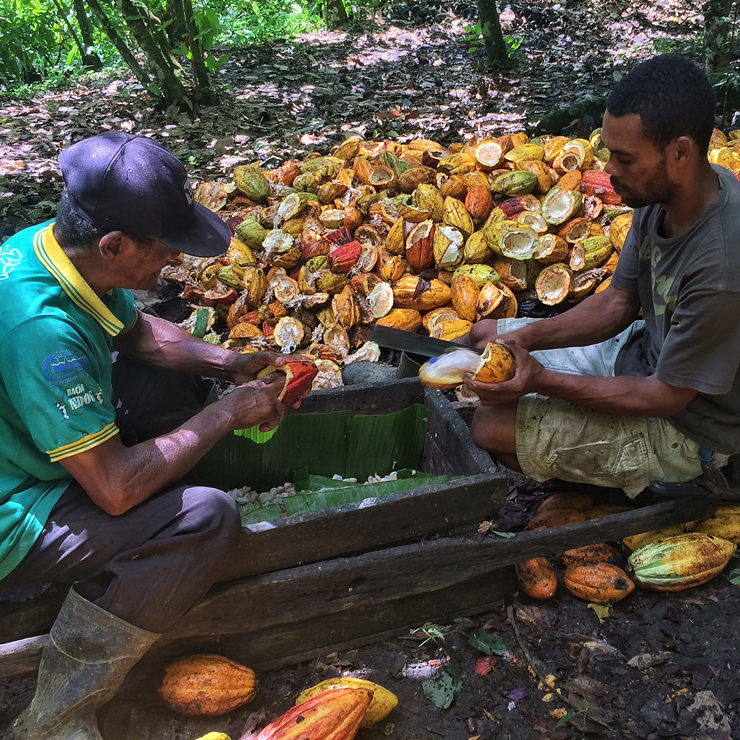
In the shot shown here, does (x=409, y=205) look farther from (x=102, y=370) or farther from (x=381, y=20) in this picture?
(x=381, y=20)

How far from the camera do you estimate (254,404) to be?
198 cm

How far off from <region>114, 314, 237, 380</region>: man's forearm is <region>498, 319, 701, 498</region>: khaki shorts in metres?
1.14

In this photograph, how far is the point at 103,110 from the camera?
8305mm

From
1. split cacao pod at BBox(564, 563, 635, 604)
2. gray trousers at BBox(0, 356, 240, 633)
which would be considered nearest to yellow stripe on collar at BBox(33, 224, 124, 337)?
gray trousers at BBox(0, 356, 240, 633)

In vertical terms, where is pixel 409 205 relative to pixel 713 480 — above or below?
above

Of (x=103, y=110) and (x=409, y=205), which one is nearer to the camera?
(x=409, y=205)

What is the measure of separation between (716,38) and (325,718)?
6458 millimetres

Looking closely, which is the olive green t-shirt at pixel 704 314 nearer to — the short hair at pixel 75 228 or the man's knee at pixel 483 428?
the man's knee at pixel 483 428

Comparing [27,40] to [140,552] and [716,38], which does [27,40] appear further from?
[140,552]

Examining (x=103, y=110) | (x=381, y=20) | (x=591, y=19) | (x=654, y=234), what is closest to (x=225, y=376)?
(x=654, y=234)

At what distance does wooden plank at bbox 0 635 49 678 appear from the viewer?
1735mm

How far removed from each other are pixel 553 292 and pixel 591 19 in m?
8.79

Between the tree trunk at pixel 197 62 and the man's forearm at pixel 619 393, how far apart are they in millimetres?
6814

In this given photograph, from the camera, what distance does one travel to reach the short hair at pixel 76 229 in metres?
1.67
